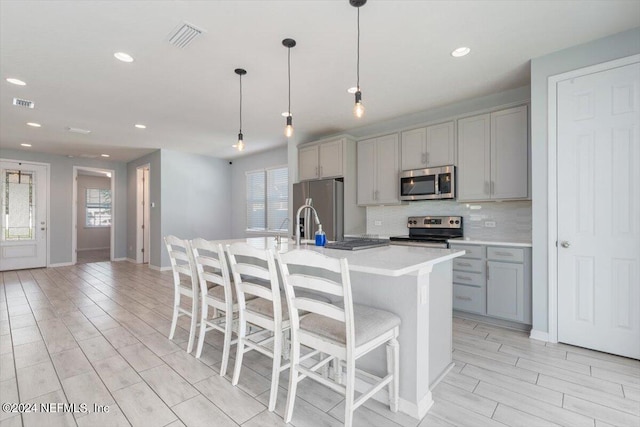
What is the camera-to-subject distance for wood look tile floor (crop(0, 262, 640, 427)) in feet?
5.80

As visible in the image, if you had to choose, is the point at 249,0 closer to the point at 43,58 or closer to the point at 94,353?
the point at 43,58

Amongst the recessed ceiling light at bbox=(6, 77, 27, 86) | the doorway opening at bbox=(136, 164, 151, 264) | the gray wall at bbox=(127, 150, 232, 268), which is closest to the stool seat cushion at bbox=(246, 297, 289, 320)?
the recessed ceiling light at bbox=(6, 77, 27, 86)

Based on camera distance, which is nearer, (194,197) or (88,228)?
(194,197)

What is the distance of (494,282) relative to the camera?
3.26 m

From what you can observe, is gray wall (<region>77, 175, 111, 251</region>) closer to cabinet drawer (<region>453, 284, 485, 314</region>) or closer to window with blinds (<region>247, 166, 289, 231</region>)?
window with blinds (<region>247, 166, 289, 231</region>)

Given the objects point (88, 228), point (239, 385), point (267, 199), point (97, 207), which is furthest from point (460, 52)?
point (88, 228)

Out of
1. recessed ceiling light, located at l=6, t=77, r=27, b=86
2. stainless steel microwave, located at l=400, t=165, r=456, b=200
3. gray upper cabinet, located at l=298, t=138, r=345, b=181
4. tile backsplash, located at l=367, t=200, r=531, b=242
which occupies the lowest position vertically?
tile backsplash, located at l=367, t=200, r=531, b=242

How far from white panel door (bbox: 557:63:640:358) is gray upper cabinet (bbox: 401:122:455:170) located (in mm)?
1212

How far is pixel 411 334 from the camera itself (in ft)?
5.94

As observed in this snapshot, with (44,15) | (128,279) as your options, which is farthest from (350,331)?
(128,279)

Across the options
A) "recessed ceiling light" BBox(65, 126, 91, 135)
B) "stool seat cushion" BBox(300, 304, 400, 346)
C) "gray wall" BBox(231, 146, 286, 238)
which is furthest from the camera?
"gray wall" BBox(231, 146, 286, 238)

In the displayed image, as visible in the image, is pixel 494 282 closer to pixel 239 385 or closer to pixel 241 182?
pixel 239 385

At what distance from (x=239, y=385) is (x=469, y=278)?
2.63 m

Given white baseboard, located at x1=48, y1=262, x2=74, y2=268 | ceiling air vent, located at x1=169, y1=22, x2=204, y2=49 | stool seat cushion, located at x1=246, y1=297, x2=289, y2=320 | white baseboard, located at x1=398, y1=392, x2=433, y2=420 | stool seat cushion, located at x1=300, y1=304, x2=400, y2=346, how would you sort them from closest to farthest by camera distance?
stool seat cushion, located at x1=300, y1=304, x2=400, y2=346
white baseboard, located at x1=398, y1=392, x2=433, y2=420
stool seat cushion, located at x1=246, y1=297, x2=289, y2=320
ceiling air vent, located at x1=169, y1=22, x2=204, y2=49
white baseboard, located at x1=48, y1=262, x2=74, y2=268
